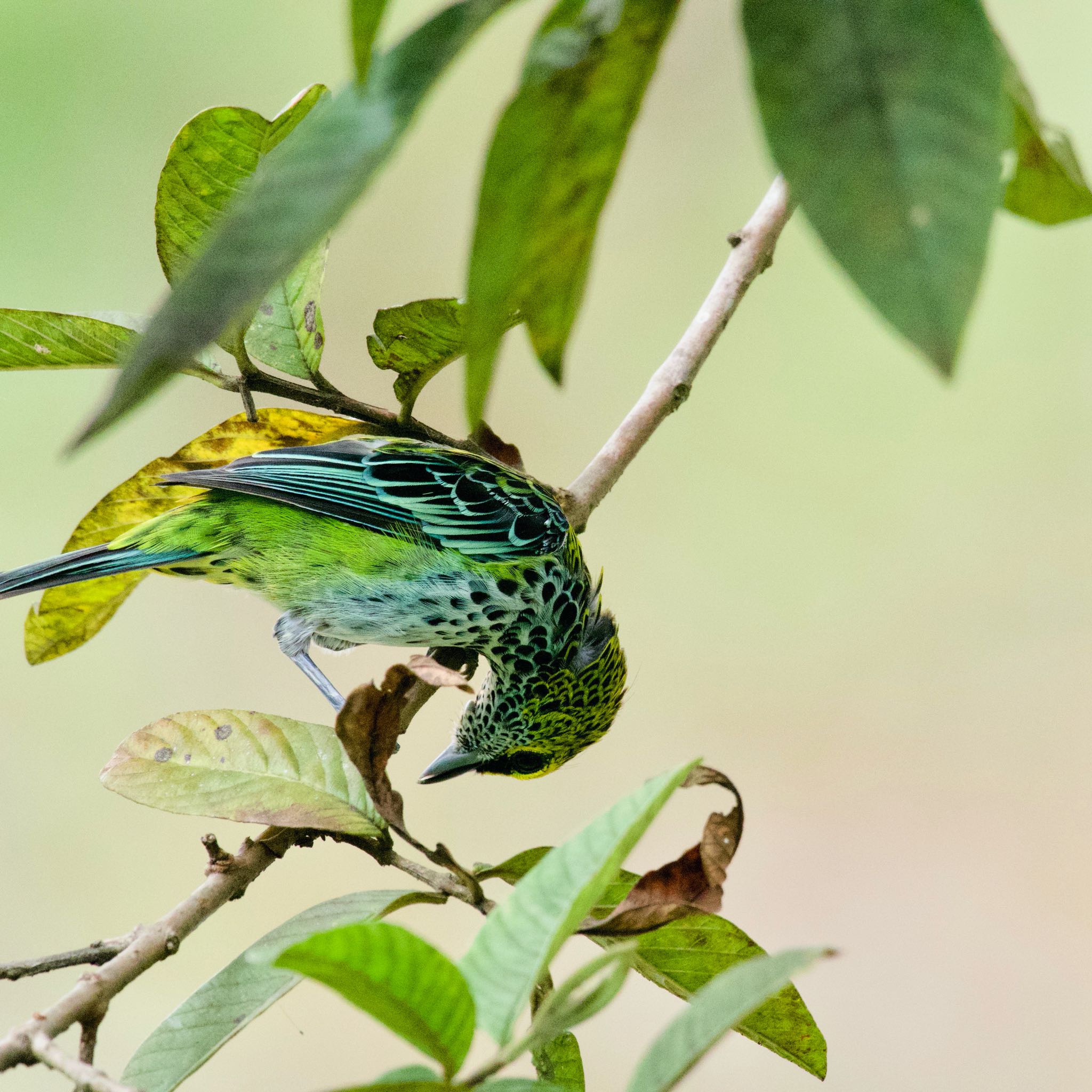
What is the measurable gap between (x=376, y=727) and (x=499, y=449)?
1.05 m

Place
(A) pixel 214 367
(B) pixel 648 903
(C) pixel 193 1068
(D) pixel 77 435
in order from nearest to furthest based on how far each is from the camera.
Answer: (D) pixel 77 435 < (B) pixel 648 903 < (C) pixel 193 1068 < (A) pixel 214 367

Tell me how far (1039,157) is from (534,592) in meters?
1.29

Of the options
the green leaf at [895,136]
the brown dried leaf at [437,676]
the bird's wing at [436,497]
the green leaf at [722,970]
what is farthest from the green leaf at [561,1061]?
the bird's wing at [436,497]

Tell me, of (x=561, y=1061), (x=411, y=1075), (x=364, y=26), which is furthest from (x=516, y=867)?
(x=364, y=26)

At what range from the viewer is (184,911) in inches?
48.8

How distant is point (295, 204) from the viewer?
563mm

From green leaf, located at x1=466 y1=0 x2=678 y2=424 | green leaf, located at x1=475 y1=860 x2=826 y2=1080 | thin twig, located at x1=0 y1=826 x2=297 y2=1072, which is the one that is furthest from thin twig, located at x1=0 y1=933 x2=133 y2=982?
green leaf, located at x1=466 y1=0 x2=678 y2=424

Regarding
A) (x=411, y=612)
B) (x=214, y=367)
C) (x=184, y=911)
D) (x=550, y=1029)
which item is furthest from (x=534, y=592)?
(x=550, y=1029)

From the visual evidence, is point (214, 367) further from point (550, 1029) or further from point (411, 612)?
point (550, 1029)

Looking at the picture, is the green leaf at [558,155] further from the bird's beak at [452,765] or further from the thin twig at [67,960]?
the bird's beak at [452,765]

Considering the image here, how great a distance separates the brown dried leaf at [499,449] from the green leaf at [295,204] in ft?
5.00

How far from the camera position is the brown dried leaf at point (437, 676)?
1181 mm

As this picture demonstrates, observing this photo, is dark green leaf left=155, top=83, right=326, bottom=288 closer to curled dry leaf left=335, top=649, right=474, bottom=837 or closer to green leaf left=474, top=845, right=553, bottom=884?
curled dry leaf left=335, top=649, right=474, bottom=837

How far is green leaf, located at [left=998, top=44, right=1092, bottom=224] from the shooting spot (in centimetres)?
93
